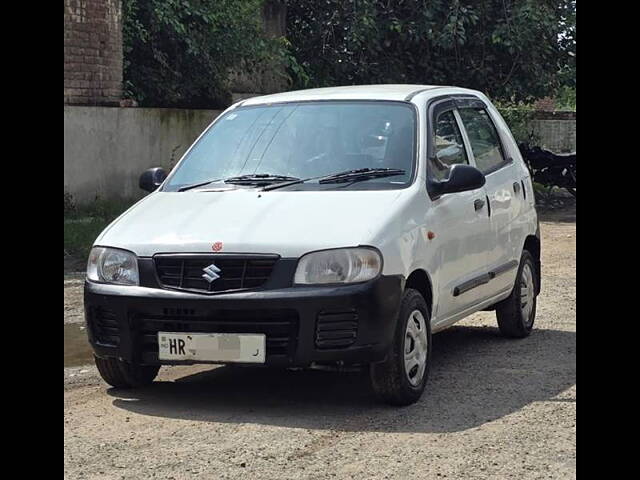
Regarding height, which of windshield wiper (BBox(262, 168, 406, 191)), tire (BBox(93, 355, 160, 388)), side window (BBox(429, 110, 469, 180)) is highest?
side window (BBox(429, 110, 469, 180))

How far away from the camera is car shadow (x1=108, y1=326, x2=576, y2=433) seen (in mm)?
7102

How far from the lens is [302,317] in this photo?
6.99 meters

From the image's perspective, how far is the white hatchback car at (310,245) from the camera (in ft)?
23.1

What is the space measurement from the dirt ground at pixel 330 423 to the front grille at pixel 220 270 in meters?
0.72

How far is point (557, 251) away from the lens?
635 inches

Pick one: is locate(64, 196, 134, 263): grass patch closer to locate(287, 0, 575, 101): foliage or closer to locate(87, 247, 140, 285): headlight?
locate(287, 0, 575, 101): foliage

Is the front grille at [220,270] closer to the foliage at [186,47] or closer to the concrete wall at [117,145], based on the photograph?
the concrete wall at [117,145]

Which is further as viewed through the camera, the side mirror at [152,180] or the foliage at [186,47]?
the foliage at [186,47]

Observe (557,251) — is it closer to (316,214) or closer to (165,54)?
(165,54)

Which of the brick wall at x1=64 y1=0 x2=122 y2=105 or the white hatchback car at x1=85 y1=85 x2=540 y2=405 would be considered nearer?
the white hatchback car at x1=85 y1=85 x2=540 y2=405

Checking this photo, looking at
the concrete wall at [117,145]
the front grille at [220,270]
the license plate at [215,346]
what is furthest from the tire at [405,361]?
the concrete wall at [117,145]

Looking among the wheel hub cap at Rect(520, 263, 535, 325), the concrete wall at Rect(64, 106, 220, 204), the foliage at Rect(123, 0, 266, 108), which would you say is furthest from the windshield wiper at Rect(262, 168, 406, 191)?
the foliage at Rect(123, 0, 266, 108)

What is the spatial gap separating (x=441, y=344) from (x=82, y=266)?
→ 5090 mm

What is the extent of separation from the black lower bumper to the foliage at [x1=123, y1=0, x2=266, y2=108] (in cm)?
1162
